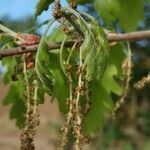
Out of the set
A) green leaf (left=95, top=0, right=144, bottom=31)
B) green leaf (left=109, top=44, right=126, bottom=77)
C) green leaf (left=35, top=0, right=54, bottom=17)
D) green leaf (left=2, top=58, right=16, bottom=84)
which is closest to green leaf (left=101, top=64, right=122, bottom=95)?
green leaf (left=109, top=44, right=126, bottom=77)

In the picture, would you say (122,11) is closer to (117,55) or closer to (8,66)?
(117,55)

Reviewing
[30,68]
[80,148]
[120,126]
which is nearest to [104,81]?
[30,68]

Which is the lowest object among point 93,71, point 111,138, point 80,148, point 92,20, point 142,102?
point 80,148

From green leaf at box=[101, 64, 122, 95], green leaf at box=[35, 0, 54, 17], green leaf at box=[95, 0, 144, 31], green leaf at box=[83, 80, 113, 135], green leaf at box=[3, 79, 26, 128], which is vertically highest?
green leaf at box=[95, 0, 144, 31]

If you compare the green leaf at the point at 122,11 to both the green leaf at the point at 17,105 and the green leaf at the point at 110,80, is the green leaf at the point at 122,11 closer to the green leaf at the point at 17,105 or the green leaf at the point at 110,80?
the green leaf at the point at 110,80

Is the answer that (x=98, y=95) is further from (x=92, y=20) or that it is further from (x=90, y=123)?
(x=92, y=20)

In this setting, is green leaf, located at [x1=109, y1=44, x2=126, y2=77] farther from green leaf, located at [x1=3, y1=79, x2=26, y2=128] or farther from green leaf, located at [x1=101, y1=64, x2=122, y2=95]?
green leaf, located at [x1=3, y1=79, x2=26, y2=128]

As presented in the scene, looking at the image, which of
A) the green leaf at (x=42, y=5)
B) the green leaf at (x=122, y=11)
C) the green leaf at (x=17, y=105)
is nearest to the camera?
the green leaf at (x=42, y=5)

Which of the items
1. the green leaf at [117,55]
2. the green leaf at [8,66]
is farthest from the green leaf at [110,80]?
the green leaf at [8,66]
